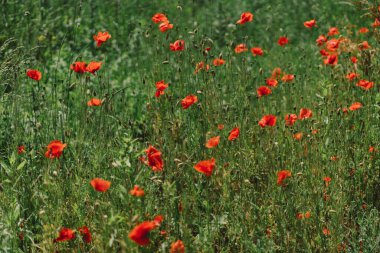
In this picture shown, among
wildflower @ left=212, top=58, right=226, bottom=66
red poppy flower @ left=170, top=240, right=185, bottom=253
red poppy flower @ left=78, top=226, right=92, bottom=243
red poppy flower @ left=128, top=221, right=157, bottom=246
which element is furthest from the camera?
wildflower @ left=212, top=58, right=226, bottom=66

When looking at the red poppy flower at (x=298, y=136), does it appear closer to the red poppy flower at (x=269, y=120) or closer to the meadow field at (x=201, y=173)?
the meadow field at (x=201, y=173)

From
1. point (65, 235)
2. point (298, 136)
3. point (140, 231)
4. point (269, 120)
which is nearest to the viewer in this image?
point (140, 231)

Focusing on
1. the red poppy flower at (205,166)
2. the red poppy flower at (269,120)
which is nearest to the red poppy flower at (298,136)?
the red poppy flower at (269,120)

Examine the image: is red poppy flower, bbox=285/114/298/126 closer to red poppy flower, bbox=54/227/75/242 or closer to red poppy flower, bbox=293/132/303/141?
red poppy flower, bbox=293/132/303/141

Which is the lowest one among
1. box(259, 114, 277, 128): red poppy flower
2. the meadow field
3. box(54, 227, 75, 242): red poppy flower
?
the meadow field

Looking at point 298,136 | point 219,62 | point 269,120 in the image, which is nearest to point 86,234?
point 269,120

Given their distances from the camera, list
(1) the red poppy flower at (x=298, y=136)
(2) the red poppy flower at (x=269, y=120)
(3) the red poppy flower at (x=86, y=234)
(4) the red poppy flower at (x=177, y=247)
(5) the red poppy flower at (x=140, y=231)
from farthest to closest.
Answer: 1. (1) the red poppy flower at (x=298, y=136)
2. (2) the red poppy flower at (x=269, y=120)
3. (3) the red poppy flower at (x=86, y=234)
4. (4) the red poppy flower at (x=177, y=247)
5. (5) the red poppy flower at (x=140, y=231)

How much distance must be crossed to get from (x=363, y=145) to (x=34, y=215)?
179 cm

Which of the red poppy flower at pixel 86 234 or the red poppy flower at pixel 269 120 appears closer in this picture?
the red poppy flower at pixel 86 234

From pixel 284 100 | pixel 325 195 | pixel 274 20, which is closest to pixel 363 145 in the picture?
pixel 325 195

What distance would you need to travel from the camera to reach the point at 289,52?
18.4 ft

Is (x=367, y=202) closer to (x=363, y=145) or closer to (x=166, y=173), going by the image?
(x=363, y=145)

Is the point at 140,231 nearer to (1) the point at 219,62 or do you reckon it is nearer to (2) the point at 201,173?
(2) the point at 201,173

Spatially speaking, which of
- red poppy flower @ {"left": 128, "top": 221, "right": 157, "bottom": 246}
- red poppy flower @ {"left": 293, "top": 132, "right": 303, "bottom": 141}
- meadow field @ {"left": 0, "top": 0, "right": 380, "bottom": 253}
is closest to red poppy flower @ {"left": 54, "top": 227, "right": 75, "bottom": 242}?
meadow field @ {"left": 0, "top": 0, "right": 380, "bottom": 253}
